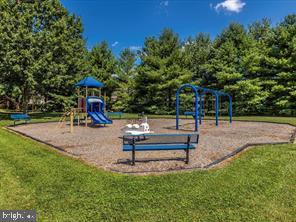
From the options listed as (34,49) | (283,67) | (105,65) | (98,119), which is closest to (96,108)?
(98,119)

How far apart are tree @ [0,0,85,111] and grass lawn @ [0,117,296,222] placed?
14896 millimetres

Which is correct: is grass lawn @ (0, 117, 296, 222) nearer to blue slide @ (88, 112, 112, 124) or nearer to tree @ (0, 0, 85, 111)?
blue slide @ (88, 112, 112, 124)

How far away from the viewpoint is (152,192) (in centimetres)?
420

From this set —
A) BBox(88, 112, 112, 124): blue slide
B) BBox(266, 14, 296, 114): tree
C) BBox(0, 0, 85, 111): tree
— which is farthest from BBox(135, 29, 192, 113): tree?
BBox(88, 112, 112, 124): blue slide

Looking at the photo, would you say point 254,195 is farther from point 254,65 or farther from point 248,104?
point 254,65

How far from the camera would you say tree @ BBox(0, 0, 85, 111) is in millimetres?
17984

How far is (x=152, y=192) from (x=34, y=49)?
19.0 meters

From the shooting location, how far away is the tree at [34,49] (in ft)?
59.0

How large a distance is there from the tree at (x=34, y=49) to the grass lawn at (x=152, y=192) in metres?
14.9

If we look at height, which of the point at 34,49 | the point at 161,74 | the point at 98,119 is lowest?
the point at 98,119

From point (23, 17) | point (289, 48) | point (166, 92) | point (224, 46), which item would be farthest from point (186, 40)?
point (23, 17)

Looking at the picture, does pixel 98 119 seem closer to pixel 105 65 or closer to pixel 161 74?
pixel 161 74

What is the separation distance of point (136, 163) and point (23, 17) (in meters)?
19.3

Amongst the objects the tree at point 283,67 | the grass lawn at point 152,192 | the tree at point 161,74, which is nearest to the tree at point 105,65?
the tree at point 161,74
